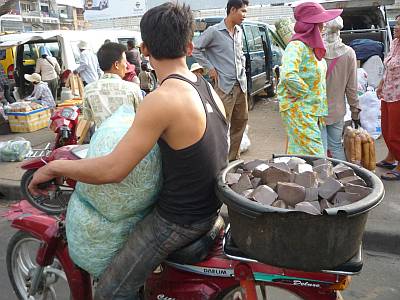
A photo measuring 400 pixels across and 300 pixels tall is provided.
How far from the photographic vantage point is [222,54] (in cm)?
501

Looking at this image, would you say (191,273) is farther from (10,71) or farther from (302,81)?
(10,71)

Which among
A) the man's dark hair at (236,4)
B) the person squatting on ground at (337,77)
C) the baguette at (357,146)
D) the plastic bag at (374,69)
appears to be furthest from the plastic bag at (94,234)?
the plastic bag at (374,69)

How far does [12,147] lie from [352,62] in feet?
15.8

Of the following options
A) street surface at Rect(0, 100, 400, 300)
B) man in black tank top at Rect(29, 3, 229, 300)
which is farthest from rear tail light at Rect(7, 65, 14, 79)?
man in black tank top at Rect(29, 3, 229, 300)

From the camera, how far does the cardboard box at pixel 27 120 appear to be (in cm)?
799

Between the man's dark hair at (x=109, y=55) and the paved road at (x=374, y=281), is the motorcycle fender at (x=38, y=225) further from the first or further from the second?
the man's dark hair at (x=109, y=55)

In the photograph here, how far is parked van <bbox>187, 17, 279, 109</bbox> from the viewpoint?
27.2ft

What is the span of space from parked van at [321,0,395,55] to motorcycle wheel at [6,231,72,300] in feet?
23.9

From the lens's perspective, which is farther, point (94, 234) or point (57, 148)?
point (57, 148)

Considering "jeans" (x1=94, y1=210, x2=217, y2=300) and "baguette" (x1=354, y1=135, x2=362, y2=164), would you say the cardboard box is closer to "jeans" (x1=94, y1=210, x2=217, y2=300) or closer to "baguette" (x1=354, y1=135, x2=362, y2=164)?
"baguette" (x1=354, y1=135, x2=362, y2=164)

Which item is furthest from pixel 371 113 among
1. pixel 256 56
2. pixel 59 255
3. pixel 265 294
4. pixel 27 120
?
pixel 27 120

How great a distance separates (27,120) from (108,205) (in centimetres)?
694

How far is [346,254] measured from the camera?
147 centimetres

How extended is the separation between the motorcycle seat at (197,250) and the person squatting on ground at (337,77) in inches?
92.5
